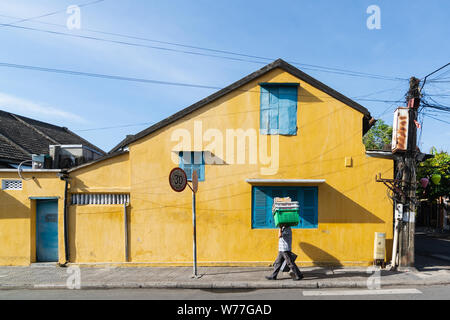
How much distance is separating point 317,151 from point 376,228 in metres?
3.26

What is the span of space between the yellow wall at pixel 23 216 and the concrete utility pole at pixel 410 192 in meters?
11.3

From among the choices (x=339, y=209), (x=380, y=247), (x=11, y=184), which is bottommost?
(x=380, y=247)

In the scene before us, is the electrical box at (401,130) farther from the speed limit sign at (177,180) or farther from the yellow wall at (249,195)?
the speed limit sign at (177,180)

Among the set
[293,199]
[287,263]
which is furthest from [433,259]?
[287,263]

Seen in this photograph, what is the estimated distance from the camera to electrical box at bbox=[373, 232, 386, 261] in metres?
8.63

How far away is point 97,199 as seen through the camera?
30.9 ft

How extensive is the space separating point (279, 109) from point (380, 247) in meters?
5.59

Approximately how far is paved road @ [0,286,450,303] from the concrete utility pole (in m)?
1.40

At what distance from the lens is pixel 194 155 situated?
9453 mm

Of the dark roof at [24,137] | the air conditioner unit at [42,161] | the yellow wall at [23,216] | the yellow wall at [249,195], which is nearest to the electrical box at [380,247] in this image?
the yellow wall at [249,195]

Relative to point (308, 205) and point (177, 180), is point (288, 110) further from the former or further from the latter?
point (177, 180)

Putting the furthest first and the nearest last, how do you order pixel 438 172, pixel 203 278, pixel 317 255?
pixel 438 172, pixel 317 255, pixel 203 278

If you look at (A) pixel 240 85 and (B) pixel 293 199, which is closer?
(B) pixel 293 199

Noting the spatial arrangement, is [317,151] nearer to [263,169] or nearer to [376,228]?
[263,169]
